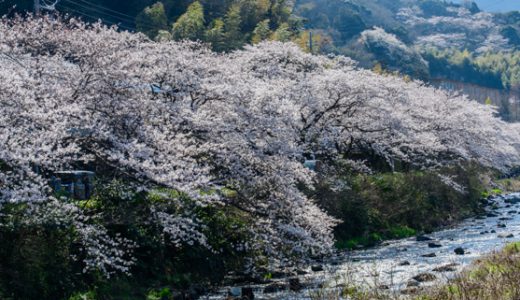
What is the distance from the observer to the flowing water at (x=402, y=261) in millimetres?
12859

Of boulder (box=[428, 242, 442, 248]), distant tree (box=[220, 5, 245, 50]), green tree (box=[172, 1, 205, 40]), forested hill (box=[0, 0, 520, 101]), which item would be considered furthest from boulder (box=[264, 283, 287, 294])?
distant tree (box=[220, 5, 245, 50])

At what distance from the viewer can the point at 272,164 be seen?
52.7 feet

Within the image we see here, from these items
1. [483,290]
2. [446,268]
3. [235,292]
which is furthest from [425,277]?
[483,290]

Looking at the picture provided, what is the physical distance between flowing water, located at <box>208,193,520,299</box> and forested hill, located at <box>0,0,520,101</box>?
47.2ft

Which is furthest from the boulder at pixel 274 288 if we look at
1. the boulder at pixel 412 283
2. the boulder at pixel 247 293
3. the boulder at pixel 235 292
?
the boulder at pixel 412 283

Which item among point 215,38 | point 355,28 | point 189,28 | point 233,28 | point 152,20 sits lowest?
point 215,38

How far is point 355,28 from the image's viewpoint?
11419 cm

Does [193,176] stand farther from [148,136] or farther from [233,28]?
[233,28]

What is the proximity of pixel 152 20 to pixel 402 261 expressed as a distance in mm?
30786

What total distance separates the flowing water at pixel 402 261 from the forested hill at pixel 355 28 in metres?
14.4

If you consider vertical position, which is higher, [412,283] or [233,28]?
[233,28]

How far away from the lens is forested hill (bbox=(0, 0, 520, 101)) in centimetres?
4316

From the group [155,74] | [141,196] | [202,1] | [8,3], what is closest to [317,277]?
[141,196]

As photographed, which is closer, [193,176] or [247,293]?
[247,293]
